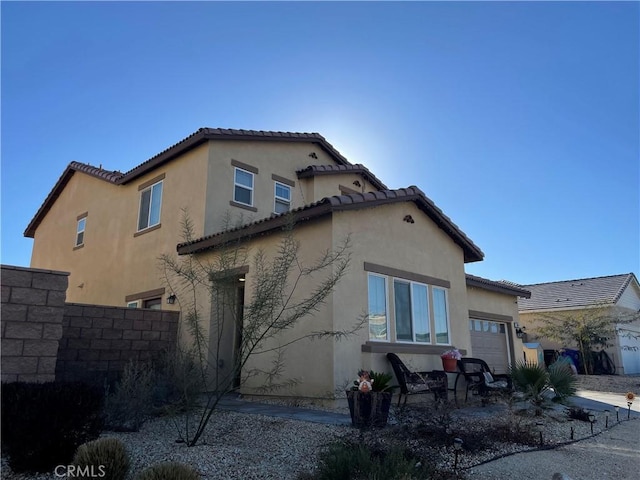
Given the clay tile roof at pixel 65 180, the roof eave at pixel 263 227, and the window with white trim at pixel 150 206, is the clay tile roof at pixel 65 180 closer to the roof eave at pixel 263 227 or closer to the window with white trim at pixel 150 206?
the window with white trim at pixel 150 206

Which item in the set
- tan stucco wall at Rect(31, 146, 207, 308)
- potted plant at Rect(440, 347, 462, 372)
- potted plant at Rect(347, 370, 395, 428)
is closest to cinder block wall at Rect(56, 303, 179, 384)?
tan stucco wall at Rect(31, 146, 207, 308)

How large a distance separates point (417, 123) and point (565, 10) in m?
4.38

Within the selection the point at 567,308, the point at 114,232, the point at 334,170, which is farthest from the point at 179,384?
the point at 567,308

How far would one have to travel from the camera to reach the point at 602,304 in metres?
25.9

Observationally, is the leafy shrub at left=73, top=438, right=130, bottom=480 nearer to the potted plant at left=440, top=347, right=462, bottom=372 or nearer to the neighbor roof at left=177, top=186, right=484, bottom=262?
the neighbor roof at left=177, top=186, right=484, bottom=262

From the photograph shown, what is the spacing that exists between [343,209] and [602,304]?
22.9m

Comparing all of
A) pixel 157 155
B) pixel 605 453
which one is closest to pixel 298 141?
pixel 157 155

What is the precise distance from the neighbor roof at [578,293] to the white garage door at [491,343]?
492 inches

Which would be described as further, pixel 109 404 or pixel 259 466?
pixel 109 404

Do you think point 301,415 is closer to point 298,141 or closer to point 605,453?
point 605,453

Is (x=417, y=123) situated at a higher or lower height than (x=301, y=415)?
higher

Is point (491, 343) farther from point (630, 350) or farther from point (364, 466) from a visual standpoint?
point (630, 350)

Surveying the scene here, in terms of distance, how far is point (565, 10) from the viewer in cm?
1027

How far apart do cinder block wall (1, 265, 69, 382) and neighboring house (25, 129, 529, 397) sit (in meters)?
2.60
